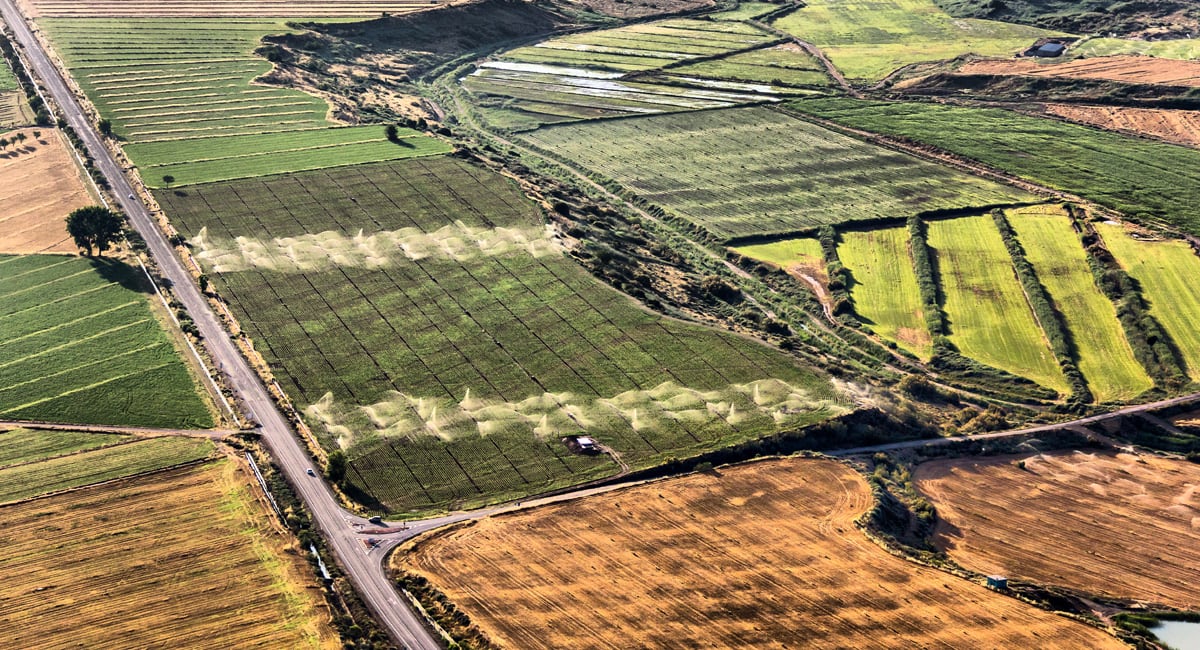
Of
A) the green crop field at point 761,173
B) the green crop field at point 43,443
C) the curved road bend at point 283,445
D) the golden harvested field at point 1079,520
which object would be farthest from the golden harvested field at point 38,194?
the golden harvested field at point 1079,520

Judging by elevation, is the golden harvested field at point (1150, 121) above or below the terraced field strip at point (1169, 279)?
above

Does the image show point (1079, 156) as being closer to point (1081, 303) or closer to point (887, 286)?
point (1081, 303)

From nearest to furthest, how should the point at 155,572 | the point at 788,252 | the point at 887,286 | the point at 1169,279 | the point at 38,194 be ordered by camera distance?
the point at 155,572
the point at 887,286
the point at 1169,279
the point at 788,252
the point at 38,194

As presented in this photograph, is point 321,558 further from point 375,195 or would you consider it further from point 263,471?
point 375,195

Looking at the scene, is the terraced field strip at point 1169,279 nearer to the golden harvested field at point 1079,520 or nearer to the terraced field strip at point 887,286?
the golden harvested field at point 1079,520

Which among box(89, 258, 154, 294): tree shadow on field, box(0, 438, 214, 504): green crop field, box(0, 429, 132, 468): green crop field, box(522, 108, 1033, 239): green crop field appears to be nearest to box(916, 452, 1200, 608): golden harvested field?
box(522, 108, 1033, 239): green crop field

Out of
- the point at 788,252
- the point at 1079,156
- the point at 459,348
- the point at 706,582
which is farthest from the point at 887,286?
the point at 706,582

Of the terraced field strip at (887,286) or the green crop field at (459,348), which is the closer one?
the green crop field at (459,348)
